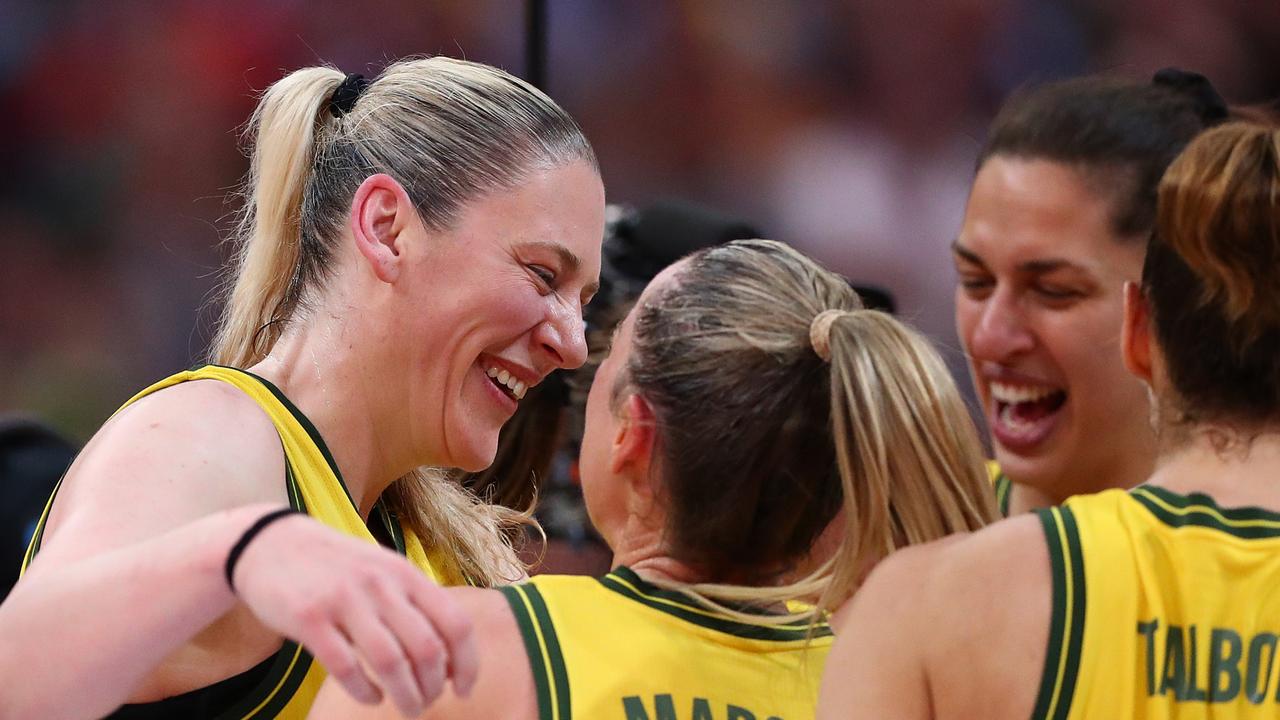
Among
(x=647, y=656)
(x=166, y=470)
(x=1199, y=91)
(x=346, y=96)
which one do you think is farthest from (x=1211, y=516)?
(x=1199, y=91)

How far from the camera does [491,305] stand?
5.98ft

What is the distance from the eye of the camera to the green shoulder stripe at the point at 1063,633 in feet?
4.20

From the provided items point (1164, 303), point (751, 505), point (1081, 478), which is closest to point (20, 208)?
point (1081, 478)

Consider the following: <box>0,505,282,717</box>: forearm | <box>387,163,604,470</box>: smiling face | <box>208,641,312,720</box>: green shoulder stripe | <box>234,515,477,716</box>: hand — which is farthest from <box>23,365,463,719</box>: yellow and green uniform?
<box>234,515,477,716</box>: hand

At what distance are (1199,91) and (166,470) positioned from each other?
6.21 feet

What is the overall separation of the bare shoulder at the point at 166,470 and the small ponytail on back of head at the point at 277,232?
0.83ft

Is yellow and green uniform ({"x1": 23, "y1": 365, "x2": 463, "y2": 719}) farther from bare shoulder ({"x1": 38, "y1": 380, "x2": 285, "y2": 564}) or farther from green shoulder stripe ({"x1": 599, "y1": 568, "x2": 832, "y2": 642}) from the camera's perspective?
green shoulder stripe ({"x1": 599, "y1": 568, "x2": 832, "y2": 642})

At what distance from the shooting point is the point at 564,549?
3.11 metres

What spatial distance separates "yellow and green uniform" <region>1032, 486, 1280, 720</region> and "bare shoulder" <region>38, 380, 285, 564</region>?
0.82m

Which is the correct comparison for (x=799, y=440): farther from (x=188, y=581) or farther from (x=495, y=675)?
(x=188, y=581)

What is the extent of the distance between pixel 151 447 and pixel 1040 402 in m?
1.67

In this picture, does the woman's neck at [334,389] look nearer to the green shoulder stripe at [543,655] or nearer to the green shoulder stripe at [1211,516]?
the green shoulder stripe at [543,655]

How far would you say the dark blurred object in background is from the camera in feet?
8.45

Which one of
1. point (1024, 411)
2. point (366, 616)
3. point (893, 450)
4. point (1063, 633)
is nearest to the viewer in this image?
point (366, 616)
